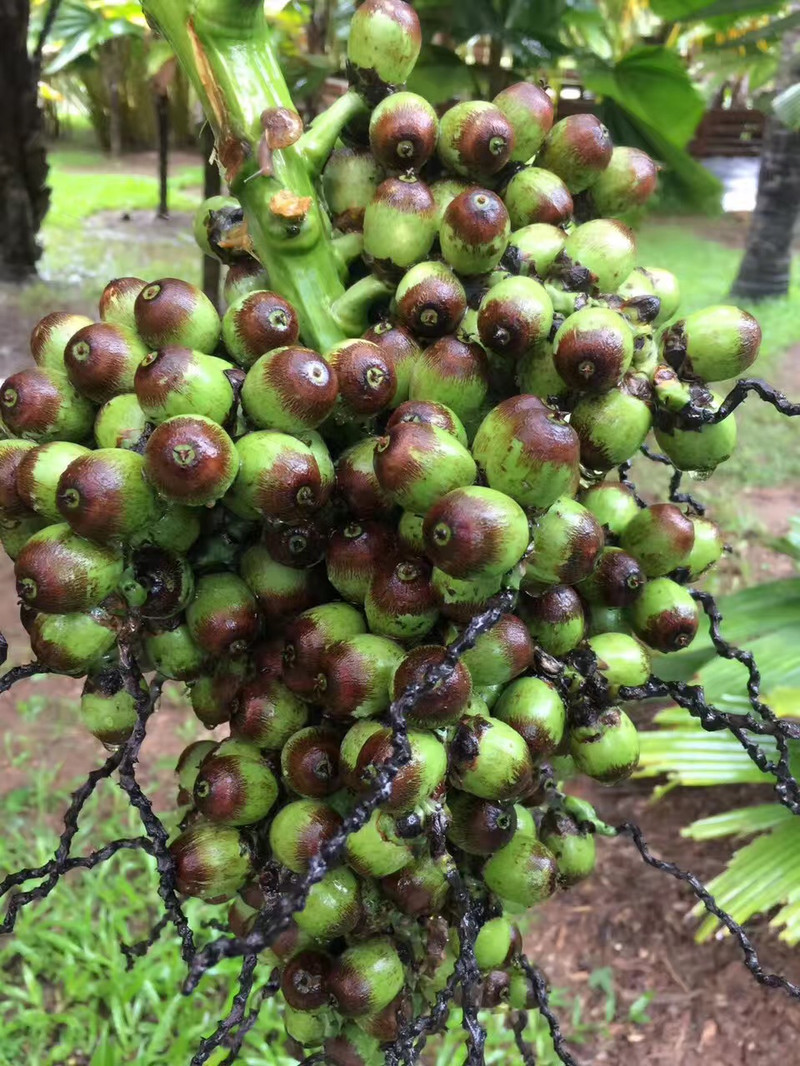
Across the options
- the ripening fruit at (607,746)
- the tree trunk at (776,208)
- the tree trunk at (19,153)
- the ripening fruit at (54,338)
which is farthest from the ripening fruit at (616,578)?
the tree trunk at (776,208)

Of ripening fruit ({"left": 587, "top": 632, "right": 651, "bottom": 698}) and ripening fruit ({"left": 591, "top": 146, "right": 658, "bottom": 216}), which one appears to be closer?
ripening fruit ({"left": 587, "top": 632, "right": 651, "bottom": 698})

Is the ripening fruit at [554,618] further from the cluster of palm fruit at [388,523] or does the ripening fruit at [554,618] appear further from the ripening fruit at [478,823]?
the ripening fruit at [478,823]

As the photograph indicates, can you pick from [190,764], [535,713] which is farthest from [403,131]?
[190,764]

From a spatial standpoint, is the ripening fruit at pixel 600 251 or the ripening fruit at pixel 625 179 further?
the ripening fruit at pixel 625 179

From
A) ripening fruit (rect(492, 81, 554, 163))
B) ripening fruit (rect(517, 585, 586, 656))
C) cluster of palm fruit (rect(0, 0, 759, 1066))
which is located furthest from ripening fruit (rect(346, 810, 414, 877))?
ripening fruit (rect(492, 81, 554, 163))

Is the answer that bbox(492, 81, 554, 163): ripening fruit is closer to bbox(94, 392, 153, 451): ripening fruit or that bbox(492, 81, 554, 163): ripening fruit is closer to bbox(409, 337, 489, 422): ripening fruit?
bbox(409, 337, 489, 422): ripening fruit

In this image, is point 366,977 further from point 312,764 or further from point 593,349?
point 593,349
